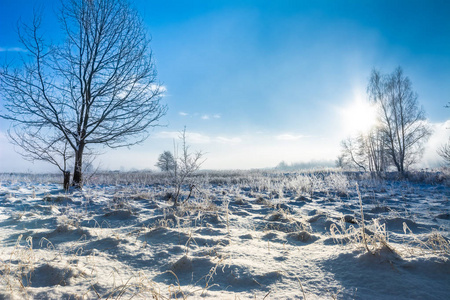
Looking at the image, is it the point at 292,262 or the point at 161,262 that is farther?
the point at 161,262

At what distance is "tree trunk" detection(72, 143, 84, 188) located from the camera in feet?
24.3

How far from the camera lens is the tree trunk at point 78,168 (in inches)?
292

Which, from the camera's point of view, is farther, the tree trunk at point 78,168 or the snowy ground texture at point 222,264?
the tree trunk at point 78,168

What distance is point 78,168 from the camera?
7.44 metres

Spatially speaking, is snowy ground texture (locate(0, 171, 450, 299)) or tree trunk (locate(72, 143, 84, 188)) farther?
tree trunk (locate(72, 143, 84, 188))

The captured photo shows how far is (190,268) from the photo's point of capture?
2098mm

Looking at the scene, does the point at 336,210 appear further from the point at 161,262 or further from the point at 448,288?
the point at 161,262

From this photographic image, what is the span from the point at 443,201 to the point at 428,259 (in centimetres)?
555

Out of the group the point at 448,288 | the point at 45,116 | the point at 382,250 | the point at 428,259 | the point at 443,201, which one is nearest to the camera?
the point at 448,288

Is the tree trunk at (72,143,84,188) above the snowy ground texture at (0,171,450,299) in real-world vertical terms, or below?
above

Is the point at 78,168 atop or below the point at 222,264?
atop

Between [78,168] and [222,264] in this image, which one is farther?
[78,168]

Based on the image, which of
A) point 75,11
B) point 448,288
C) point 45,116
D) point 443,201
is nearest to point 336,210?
point 443,201

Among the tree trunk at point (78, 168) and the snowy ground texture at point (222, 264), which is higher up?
the tree trunk at point (78, 168)
